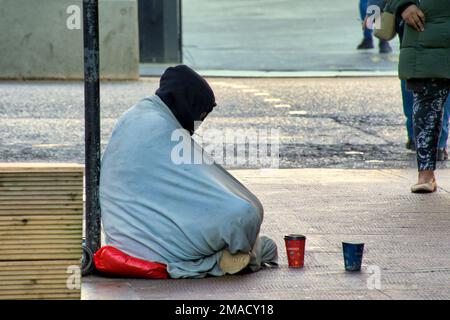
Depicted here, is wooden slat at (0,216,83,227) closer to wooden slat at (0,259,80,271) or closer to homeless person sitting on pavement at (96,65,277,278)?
wooden slat at (0,259,80,271)

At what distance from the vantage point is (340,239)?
746cm

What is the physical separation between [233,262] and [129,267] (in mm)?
528

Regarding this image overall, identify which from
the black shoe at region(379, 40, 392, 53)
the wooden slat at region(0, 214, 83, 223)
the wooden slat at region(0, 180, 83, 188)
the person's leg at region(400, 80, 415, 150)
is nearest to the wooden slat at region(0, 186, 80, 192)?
the wooden slat at region(0, 180, 83, 188)

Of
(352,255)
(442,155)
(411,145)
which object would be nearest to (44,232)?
(352,255)

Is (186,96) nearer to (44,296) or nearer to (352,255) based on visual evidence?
(352,255)

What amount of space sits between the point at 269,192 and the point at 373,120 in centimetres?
456

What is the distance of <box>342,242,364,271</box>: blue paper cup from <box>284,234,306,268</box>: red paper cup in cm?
23

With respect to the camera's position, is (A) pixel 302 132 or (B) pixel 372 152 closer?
(B) pixel 372 152

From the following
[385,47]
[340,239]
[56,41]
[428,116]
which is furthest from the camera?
[385,47]

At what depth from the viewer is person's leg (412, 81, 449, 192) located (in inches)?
352

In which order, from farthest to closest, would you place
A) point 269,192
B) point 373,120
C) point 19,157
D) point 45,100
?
point 45,100
point 373,120
point 19,157
point 269,192

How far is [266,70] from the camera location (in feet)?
62.8
